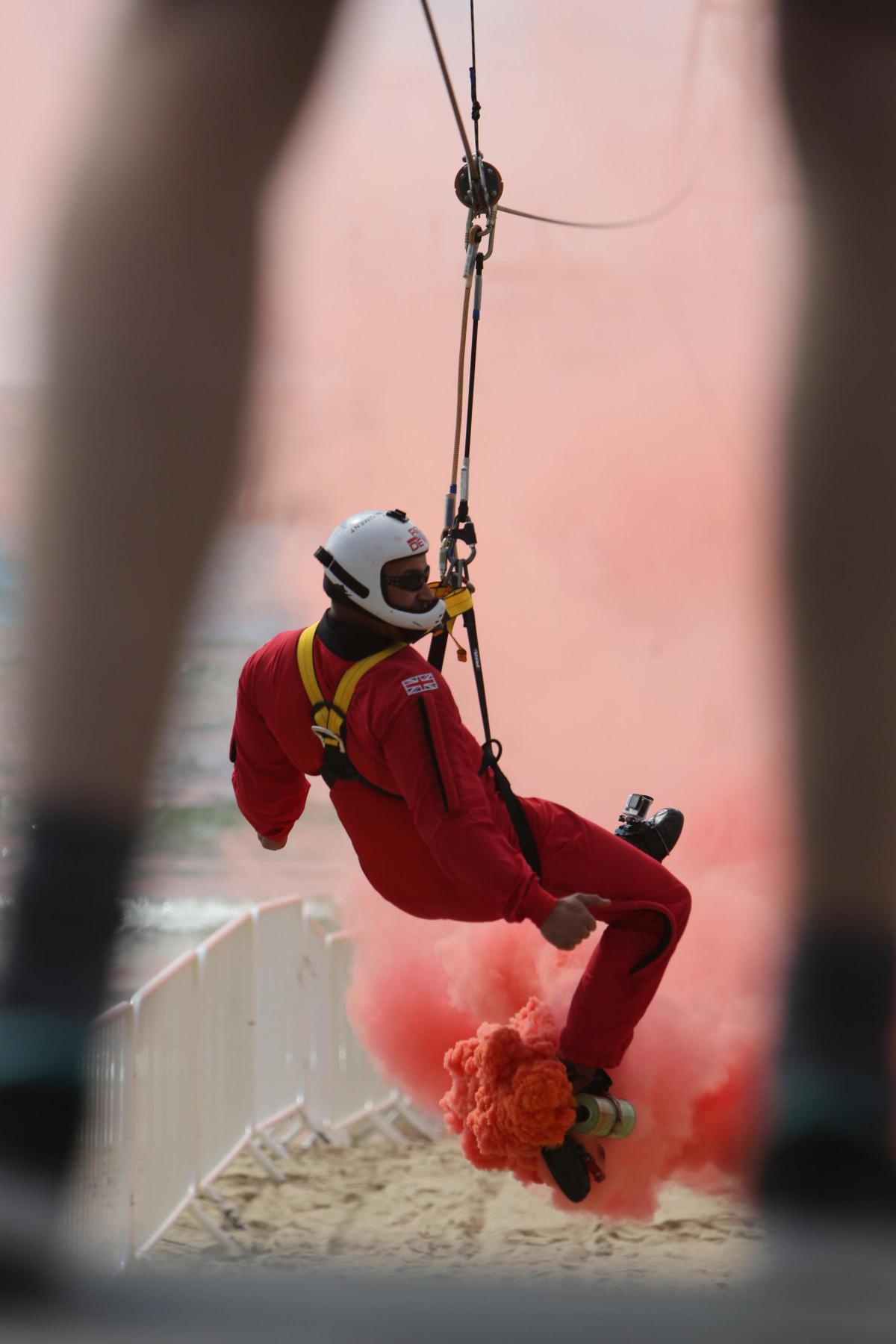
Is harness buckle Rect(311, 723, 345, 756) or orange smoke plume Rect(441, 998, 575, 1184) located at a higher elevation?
harness buckle Rect(311, 723, 345, 756)

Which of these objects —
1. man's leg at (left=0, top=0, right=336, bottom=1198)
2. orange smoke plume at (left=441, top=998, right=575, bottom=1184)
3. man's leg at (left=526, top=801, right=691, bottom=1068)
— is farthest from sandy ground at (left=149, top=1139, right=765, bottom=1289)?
man's leg at (left=526, top=801, right=691, bottom=1068)

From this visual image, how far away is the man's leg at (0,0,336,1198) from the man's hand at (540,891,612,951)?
341 centimetres

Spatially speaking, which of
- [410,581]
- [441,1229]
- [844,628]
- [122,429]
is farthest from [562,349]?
[441,1229]

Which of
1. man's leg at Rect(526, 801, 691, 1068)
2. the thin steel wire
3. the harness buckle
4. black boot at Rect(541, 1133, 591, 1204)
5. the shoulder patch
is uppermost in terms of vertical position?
the thin steel wire

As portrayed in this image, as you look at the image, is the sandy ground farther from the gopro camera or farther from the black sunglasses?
the black sunglasses

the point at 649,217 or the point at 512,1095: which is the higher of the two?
the point at 649,217

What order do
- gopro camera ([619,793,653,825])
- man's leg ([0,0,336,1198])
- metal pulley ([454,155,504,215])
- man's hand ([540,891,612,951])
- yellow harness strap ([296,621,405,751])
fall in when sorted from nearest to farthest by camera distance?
1. man's hand ([540,891,612,951])
2. yellow harness strap ([296,621,405,751])
3. metal pulley ([454,155,504,215])
4. gopro camera ([619,793,653,825])
5. man's leg ([0,0,336,1198])

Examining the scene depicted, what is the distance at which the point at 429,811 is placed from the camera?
12.2ft

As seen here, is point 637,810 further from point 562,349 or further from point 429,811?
point 562,349

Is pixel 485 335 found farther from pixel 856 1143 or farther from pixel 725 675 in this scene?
pixel 856 1143

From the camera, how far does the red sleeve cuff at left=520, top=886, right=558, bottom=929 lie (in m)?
3.65

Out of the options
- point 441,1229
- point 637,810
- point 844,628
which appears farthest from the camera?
point 844,628

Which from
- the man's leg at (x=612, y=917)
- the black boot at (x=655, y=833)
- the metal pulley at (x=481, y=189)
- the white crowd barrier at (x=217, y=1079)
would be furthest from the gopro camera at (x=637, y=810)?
the white crowd barrier at (x=217, y=1079)

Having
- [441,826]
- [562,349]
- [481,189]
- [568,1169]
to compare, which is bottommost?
[568,1169]
